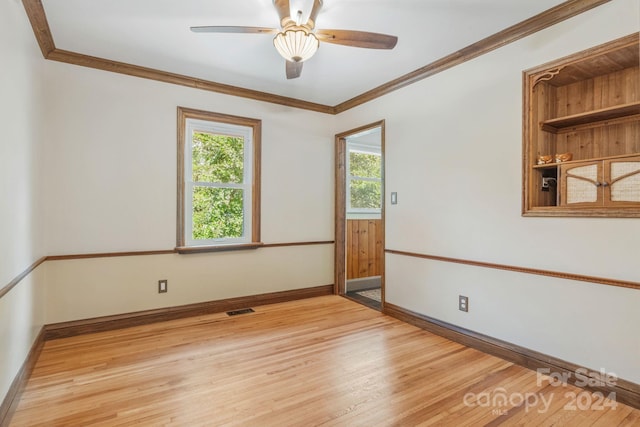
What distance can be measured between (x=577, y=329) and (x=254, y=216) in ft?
10.2

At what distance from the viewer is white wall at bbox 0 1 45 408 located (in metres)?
1.71

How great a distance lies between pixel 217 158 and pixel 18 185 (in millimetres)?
1871

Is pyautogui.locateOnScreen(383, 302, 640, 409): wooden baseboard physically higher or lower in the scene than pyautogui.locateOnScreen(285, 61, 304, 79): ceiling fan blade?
lower

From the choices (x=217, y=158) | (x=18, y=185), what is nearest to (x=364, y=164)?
(x=217, y=158)

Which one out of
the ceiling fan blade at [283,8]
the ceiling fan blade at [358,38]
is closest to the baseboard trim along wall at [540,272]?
the ceiling fan blade at [358,38]

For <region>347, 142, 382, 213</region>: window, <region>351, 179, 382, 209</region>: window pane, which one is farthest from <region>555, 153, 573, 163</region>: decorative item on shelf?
<region>351, 179, 382, 209</region>: window pane

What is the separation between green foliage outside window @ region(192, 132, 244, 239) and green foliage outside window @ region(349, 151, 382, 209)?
179 centimetres

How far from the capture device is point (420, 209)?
319cm

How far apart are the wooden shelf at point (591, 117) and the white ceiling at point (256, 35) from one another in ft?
2.47

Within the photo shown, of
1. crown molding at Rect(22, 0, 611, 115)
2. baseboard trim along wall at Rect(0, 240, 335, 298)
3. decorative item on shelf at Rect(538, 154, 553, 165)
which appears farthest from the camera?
decorative item on shelf at Rect(538, 154, 553, 165)

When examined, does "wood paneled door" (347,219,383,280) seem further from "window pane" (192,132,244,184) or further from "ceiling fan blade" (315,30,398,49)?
"ceiling fan blade" (315,30,398,49)

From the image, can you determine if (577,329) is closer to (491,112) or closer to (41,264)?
(491,112)

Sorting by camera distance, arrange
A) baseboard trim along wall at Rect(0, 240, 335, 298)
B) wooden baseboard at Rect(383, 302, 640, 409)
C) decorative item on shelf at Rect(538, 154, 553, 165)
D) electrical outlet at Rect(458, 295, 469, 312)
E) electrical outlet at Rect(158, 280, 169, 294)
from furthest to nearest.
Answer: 1. electrical outlet at Rect(158, 280, 169, 294)
2. electrical outlet at Rect(458, 295, 469, 312)
3. decorative item on shelf at Rect(538, 154, 553, 165)
4. wooden baseboard at Rect(383, 302, 640, 409)
5. baseboard trim along wall at Rect(0, 240, 335, 298)

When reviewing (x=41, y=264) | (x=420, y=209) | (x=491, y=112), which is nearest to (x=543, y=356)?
(x=420, y=209)
